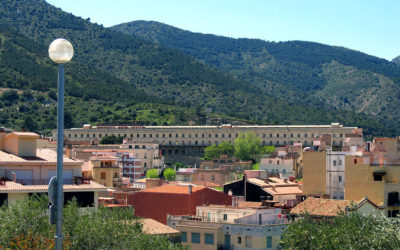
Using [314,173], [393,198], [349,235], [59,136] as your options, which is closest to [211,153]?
[314,173]

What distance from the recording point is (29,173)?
35.6 metres

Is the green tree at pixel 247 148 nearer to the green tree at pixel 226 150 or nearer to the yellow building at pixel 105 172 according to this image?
the green tree at pixel 226 150

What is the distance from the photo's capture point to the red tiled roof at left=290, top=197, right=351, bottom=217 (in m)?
46.0

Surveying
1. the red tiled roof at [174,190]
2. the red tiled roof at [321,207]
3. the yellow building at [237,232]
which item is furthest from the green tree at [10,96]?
the yellow building at [237,232]

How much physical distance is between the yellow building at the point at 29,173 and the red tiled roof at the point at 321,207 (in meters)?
14.4

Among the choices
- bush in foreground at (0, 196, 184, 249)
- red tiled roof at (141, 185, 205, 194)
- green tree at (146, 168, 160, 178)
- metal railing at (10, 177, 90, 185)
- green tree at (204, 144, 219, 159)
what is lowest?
green tree at (146, 168, 160, 178)

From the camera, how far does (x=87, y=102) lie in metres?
186

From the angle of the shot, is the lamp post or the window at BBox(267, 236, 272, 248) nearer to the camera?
the lamp post

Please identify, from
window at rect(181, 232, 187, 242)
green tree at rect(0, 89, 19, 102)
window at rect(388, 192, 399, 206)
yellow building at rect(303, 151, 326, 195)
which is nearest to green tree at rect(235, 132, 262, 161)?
green tree at rect(0, 89, 19, 102)

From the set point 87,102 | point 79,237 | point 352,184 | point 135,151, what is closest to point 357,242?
point 79,237

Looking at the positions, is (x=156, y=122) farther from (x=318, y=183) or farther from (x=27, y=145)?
(x=27, y=145)

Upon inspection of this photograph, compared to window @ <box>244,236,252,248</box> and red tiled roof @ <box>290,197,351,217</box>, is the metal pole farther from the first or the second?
red tiled roof @ <box>290,197,351,217</box>

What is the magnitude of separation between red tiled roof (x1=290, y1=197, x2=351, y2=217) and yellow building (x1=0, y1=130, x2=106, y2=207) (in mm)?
14442

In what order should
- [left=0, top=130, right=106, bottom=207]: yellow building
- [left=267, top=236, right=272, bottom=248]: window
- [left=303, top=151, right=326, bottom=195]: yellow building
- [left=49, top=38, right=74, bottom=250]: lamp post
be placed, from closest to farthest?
[left=49, top=38, right=74, bottom=250]: lamp post
[left=0, top=130, right=106, bottom=207]: yellow building
[left=267, top=236, right=272, bottom=248]: window
[left=303, top=151, right=326, bottom=195]: yellow building
